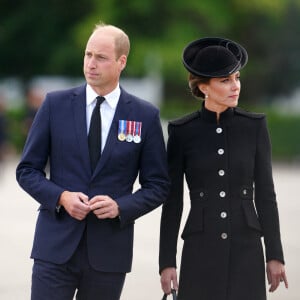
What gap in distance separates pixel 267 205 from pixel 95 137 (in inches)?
34.5

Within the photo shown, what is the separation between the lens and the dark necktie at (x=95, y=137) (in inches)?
194

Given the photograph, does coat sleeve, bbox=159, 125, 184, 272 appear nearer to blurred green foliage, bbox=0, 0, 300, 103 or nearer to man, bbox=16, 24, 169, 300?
man, bbox=16, 24, 169, 300

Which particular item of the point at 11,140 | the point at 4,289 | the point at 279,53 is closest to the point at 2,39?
the point at 11,140

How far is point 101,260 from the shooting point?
15.9 ft

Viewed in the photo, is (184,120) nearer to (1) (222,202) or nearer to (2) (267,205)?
(1) (222,202)

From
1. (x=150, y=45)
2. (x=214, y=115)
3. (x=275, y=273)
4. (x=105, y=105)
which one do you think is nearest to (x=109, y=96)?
(x=105, y=105)

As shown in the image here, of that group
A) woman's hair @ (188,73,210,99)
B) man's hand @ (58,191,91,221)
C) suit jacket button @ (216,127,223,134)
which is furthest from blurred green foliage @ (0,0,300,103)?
man's hand @ (58,191,91,221)

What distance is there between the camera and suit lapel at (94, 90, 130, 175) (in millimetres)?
4883

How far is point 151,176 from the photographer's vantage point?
4.94 m

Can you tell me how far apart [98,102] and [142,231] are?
756cm

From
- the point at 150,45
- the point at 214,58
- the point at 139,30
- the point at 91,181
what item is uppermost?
the point at 139,30

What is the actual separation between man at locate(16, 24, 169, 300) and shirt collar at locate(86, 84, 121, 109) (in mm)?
20

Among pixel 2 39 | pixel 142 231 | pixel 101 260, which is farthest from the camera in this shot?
pixel 2 39

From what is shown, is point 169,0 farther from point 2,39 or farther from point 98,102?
point 98,102
